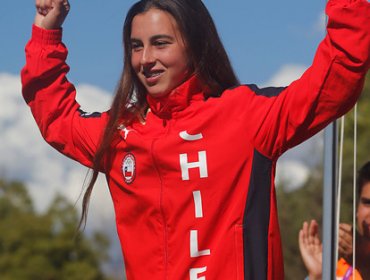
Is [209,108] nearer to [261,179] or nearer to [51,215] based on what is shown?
[261,179]

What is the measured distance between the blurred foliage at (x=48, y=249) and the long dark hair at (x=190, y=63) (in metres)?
23.5

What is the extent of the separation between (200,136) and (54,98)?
58 cm

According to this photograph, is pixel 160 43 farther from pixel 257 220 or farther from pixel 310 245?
pixel 310 245

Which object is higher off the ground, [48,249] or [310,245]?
[310,245]

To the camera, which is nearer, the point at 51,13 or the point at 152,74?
the point at 152,74

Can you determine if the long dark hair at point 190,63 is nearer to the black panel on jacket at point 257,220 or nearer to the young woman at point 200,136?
the young woman at point 200,136

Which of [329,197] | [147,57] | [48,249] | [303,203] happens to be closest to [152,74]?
[147,57]

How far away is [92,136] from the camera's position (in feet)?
11.6

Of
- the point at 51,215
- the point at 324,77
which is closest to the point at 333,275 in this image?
the point at 324,77

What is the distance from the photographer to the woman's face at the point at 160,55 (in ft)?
10.8

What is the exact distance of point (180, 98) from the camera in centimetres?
329

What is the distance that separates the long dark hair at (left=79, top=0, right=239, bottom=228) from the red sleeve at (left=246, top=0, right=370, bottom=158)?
0.80 ft

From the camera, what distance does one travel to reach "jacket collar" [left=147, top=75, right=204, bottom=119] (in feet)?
10.8

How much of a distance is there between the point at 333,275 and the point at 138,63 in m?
0.93
